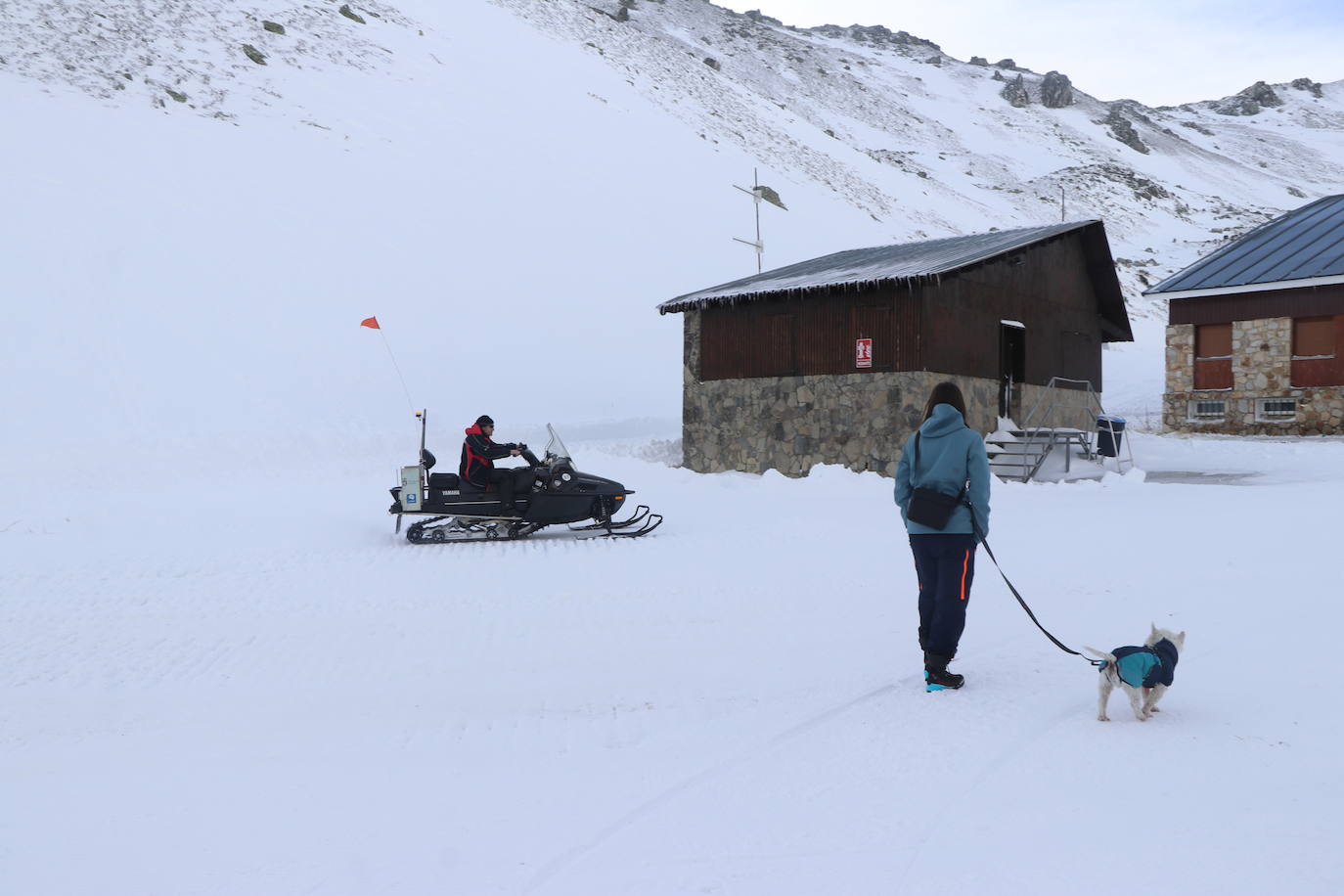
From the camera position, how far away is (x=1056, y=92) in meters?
92.8

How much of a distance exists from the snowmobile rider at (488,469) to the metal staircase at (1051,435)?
8519mm

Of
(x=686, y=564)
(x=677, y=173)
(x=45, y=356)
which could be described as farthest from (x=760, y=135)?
(x=686, y=564)

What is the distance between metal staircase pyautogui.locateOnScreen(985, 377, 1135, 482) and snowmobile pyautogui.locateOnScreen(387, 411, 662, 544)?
755 cm

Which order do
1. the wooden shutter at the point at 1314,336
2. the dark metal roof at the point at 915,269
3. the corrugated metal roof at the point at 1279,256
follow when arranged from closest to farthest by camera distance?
the dark metal roof at the point at 915,269
the wooden shutter at the point at 1314,336
the corrugated metal roof at the point at 1279,256

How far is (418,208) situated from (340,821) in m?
30.2

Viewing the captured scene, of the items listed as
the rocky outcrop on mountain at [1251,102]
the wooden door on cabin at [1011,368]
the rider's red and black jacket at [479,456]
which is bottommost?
the rider's red and black jacket at [479,456]

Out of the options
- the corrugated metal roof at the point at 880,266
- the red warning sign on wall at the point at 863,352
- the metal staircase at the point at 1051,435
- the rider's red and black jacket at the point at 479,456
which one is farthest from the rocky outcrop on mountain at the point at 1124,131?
the rider's red and black jacket at the point at 479,456

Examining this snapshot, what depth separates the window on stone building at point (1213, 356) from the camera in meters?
21.9

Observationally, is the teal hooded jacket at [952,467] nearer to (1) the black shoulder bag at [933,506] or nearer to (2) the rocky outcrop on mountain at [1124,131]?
(1) the black shoulder bag at [933,506]

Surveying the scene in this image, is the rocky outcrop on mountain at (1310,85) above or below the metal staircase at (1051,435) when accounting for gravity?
above

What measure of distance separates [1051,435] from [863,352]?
3423 millimetres

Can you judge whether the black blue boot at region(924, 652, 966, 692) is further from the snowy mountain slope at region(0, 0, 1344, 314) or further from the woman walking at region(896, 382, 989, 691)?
the snowy mountain slope at region(0, 0, 1344, 314)

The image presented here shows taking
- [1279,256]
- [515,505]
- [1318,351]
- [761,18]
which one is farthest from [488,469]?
[761,18]

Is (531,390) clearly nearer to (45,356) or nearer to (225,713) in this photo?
(45,356)
